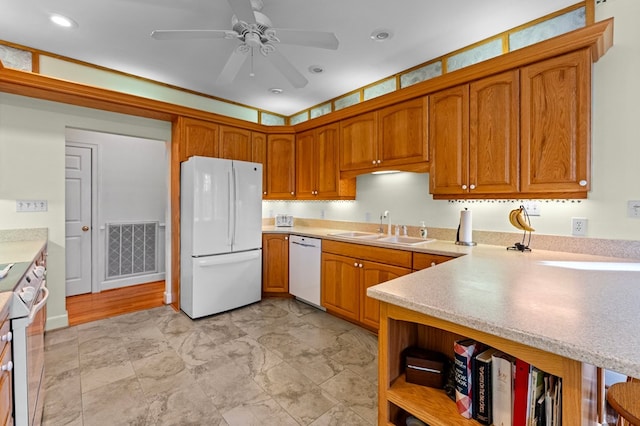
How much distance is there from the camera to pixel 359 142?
3.26 meters

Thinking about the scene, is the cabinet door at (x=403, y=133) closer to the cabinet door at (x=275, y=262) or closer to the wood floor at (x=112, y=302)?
the cabinet door at (x=275, y=262)

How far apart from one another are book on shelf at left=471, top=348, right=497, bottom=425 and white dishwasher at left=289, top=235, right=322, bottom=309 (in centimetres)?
240

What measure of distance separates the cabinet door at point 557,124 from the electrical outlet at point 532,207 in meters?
0.29

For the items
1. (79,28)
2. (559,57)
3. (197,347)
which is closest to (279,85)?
(79,28)

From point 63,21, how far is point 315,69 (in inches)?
83.1

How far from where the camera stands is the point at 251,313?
3.33m

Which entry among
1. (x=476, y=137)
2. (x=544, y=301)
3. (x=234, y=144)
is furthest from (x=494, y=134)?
(x=234, y=144)

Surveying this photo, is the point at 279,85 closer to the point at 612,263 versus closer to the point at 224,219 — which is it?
the point at 224,219

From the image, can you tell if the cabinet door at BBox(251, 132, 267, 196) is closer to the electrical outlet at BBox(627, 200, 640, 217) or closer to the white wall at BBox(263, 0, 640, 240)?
the white wall at BBox(263, 0, 640, 240)

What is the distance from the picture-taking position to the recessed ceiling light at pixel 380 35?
2.42 meters

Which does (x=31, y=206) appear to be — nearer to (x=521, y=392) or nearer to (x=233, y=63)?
(x=233, y=63)

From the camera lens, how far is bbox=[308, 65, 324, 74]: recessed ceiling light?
9.97ft

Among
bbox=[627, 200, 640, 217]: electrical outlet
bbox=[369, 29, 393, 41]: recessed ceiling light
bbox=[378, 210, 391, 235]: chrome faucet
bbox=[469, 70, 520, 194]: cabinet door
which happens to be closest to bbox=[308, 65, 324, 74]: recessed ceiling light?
bbox=[369, 29, 393, 41]: recessed ceiling light

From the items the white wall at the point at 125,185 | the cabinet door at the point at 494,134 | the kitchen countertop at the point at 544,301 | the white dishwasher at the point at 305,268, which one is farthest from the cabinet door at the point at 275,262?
the kitchen countertop at the point at 544,301
